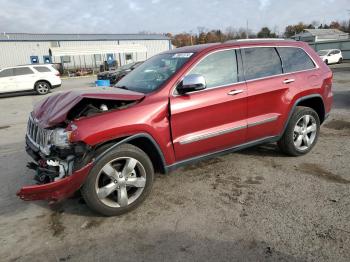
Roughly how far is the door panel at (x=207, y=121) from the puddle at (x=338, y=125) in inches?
139

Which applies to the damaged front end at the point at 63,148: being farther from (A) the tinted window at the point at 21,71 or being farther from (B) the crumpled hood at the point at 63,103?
(A) the tinted window at the point at 21,71

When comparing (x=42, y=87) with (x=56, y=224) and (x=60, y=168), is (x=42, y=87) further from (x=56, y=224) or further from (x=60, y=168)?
(x=60, y=168)

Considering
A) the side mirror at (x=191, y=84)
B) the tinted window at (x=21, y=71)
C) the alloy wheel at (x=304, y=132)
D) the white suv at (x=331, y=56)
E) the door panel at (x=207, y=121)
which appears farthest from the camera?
the white suv at (x=331, y=56)

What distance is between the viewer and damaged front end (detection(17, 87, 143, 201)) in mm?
3076

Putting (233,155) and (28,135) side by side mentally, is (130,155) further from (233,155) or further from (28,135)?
(233,155)

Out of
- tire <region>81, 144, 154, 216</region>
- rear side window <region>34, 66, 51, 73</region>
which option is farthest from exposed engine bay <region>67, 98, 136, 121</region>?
rear side window <region>34, 66, 51, 73</region>

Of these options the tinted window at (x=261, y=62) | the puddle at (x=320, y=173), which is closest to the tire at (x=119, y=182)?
the tinted window at (x=261, y=62)

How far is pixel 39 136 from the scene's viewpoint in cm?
354

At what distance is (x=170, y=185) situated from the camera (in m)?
4.19

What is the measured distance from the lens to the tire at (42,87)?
57.6 ft

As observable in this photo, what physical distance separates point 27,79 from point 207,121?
16185mm

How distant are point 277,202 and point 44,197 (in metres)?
2.56

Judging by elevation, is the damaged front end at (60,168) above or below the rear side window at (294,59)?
below

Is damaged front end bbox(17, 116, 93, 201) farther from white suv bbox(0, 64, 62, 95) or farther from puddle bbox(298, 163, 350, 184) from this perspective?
white suv bbox(0, 64, 62, 95)
